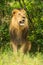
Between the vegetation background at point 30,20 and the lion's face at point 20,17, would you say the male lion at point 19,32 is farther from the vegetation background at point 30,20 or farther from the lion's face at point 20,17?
the vegetation background at point 30,20

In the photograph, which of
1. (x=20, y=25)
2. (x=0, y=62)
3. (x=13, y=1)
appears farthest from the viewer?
(x=13, y=1)

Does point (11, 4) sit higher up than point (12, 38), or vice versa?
point (11, 4)

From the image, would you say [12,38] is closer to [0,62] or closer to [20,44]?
[20,44]

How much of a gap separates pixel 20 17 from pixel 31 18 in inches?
59.8

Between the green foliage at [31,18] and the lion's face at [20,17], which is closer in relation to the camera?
the lion's face at [20,17]

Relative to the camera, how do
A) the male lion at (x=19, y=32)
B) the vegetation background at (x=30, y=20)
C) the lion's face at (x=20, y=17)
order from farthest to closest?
the vegetation background at (x=30, y=20)
the male lion at (x=19, y=32)
the lion's face at (x=20, y=17)

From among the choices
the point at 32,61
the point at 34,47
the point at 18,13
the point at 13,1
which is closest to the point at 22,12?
the point at 18,13

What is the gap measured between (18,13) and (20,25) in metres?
0.39

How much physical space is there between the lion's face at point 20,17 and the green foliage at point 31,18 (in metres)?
0.57

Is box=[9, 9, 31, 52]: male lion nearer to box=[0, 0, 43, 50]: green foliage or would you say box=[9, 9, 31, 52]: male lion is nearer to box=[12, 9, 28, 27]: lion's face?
box=[12, 9, 28, 27]: lion's face

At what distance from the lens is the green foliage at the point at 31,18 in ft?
36.2

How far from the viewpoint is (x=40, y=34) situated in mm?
11258

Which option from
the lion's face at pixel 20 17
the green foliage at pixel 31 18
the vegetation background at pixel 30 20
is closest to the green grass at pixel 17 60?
the lion's face at pixel 20 17

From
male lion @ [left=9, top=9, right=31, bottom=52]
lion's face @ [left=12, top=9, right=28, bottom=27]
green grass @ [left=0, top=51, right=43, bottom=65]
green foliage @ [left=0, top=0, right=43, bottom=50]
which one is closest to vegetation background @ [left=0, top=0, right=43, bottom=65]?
green foliage @ [left=0, top=0, right=43, bottom=50]
